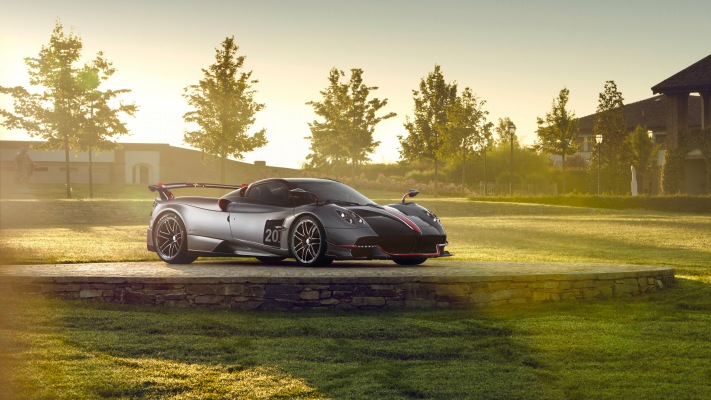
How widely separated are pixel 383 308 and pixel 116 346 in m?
3.20

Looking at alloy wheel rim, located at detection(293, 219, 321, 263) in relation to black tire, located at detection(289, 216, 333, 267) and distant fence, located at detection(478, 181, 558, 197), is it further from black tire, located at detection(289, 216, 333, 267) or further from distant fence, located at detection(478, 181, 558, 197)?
distant fence, located at detection(478, 181, 558, 197)

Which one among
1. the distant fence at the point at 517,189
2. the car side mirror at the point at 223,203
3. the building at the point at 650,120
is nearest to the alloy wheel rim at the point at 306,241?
the car side mirror at the point at 223,203

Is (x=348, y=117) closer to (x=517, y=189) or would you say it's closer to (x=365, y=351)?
(x=517, y=189)

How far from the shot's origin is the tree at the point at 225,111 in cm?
4962

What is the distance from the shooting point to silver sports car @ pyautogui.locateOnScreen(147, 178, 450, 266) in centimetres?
1139

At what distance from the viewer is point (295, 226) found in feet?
38.3

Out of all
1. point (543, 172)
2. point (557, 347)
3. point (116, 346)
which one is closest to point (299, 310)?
point (116, 346)

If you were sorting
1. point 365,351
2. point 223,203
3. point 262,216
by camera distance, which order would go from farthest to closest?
point 223,203 < point 262,216 < point 365,351

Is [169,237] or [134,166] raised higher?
[134,166]

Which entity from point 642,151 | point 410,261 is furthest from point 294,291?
point 642,151

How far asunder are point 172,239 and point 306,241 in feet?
8.22

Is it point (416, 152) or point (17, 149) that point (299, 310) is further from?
point (17, 149)

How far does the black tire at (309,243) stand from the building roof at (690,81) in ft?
125

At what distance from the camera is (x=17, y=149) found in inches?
2682
